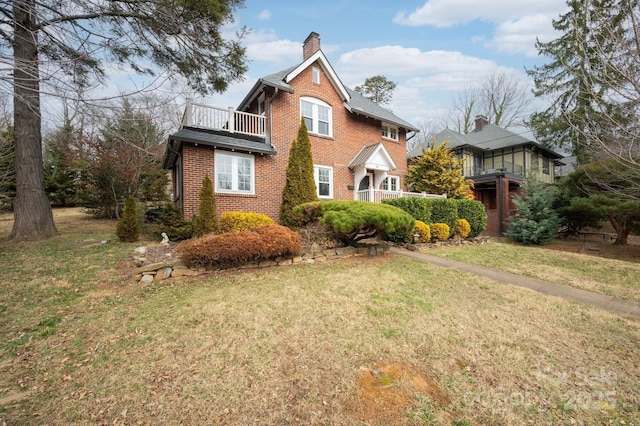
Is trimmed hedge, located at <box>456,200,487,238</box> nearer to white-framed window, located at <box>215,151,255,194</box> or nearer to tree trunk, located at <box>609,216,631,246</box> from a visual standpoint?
tree trunk, located at <box>609,216,631,246</box>

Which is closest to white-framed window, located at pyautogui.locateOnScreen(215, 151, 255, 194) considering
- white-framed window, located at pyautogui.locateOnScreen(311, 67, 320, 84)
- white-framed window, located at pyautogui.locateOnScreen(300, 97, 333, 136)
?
white-framed window, located at pyautogui.locateOnScreen(300, 97, 333, 136)

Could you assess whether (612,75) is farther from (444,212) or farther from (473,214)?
(473,214)

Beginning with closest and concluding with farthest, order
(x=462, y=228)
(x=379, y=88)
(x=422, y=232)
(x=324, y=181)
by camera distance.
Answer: (x=422, y=232), (x=462, y=228), (x=324, y=181), (x=379, y=88)

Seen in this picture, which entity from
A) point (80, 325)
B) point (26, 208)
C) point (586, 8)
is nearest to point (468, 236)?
point (586, 8)

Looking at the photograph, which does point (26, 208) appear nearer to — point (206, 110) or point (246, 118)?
point (206, 110)

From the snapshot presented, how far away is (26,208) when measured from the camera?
328 inches

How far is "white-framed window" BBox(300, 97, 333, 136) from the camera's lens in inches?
500

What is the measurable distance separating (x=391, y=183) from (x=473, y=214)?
15.8 feet

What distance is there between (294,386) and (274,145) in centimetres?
1029

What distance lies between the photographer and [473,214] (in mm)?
12359

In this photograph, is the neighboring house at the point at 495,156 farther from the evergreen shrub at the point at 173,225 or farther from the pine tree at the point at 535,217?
the evergreen shrub at the point at 173,225

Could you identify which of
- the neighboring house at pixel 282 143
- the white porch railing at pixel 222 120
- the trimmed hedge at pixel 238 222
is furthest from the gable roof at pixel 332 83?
the trimmed hedge at pixel 238 222

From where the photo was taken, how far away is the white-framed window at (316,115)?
12695mm

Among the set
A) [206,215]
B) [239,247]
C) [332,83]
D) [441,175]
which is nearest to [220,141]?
[206,215]
